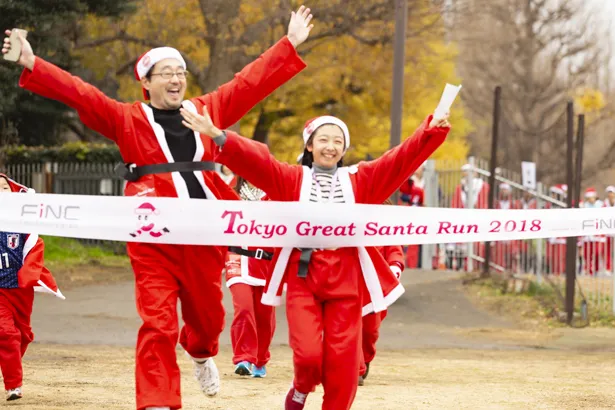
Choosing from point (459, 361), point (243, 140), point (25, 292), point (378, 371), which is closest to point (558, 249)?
point (459, 361)

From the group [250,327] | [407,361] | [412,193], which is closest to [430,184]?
[412,193]

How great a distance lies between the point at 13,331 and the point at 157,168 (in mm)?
2510

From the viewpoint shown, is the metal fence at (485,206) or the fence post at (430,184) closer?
the metal fence at (485,206)

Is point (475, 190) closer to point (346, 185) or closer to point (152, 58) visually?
point (346, 185)

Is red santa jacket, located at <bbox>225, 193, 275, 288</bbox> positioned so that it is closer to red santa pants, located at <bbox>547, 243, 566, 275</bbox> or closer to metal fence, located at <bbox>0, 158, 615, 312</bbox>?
metal fence, located at <bbox>0, 158, 615, 312</bbox>

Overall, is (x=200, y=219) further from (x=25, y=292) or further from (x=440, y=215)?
(x=25, y=292)

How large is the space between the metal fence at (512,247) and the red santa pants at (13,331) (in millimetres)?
10078

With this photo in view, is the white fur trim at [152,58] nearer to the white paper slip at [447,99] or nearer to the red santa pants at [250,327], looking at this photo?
the white paper slip at [447,99]

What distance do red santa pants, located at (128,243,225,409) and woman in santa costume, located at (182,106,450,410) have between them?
367mm

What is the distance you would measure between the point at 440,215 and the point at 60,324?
8164 mm

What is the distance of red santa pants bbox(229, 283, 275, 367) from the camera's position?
10641mm

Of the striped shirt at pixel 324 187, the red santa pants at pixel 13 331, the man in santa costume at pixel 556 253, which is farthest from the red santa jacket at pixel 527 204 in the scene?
the striped shirt at pixel 324 187

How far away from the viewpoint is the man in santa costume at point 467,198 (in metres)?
22.0

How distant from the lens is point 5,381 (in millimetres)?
9016
